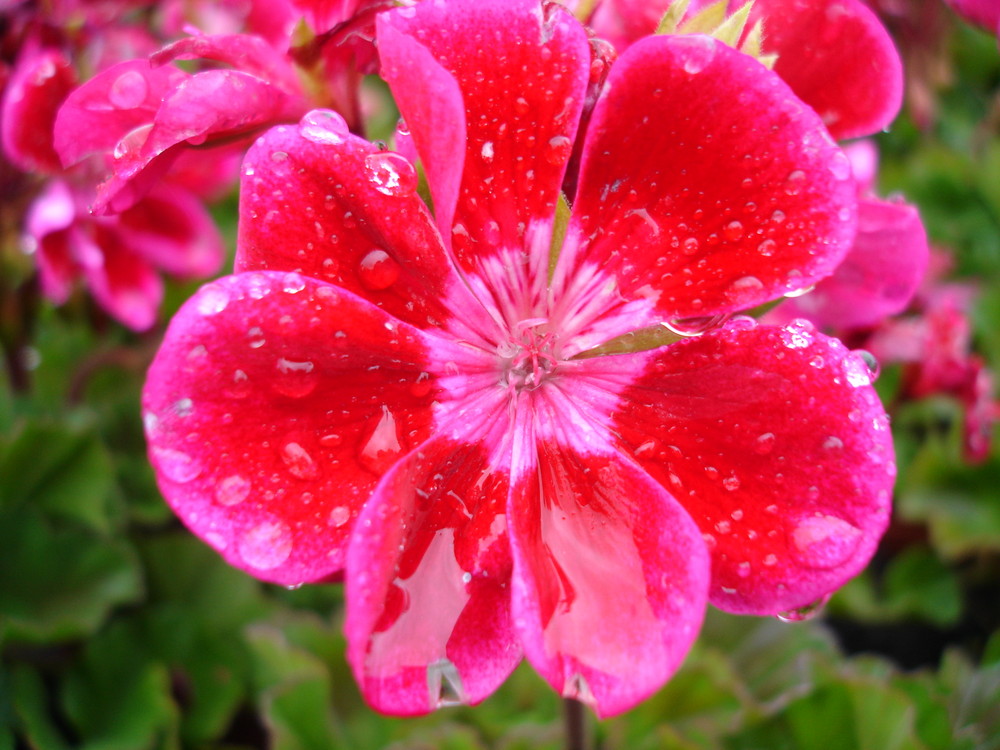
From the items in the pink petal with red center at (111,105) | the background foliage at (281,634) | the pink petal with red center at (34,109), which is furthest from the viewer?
the background foliage at (281,634)

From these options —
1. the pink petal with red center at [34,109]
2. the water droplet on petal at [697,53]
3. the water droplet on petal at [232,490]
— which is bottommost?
the pink petal with red center at [34,109]

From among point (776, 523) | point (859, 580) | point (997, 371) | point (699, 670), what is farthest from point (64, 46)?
point (997, 371)

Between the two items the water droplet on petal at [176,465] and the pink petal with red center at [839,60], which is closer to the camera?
the water droplet on petal at [176,465]

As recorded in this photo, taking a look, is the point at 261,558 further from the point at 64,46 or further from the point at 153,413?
the point at 64,46

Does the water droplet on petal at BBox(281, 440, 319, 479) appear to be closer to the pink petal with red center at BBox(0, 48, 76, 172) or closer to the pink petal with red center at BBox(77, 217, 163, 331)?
the pink petal with red center at BBox(0, 48, 76, 172)

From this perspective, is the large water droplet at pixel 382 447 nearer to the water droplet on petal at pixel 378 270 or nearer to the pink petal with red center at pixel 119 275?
the water droplet on petal at pixel 378 270

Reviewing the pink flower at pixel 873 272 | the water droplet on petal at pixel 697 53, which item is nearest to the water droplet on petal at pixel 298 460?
the water droplet on petal at pixel 697 53

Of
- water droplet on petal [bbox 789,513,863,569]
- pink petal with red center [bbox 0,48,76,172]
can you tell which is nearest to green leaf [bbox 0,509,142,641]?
pink petal with red center [bbox 0,48,76,172]
